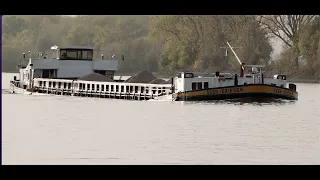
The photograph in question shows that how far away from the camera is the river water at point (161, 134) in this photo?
20808mm

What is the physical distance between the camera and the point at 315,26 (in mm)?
88438

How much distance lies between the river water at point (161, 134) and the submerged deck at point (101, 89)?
7.79 metres

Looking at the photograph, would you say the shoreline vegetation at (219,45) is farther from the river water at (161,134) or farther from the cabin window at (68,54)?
the river water at (161,134)

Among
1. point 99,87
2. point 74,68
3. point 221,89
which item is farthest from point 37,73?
point 221,89

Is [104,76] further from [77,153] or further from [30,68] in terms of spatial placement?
[77,153]

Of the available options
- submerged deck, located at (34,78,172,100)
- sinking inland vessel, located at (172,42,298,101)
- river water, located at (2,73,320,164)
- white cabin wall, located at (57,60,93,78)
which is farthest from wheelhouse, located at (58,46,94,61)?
river water, located at (2,73,320,164)

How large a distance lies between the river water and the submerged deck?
7.79 m

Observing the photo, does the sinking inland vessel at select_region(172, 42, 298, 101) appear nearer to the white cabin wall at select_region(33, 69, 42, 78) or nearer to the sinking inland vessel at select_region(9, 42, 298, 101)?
the sinking inland vessel at select_region(9, 42, 298, 101)

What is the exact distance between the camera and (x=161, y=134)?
2841cm

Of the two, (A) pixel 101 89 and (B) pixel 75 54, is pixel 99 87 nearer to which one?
(A) pixel 101 89

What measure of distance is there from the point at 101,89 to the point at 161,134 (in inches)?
1270

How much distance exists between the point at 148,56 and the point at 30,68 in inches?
2059
